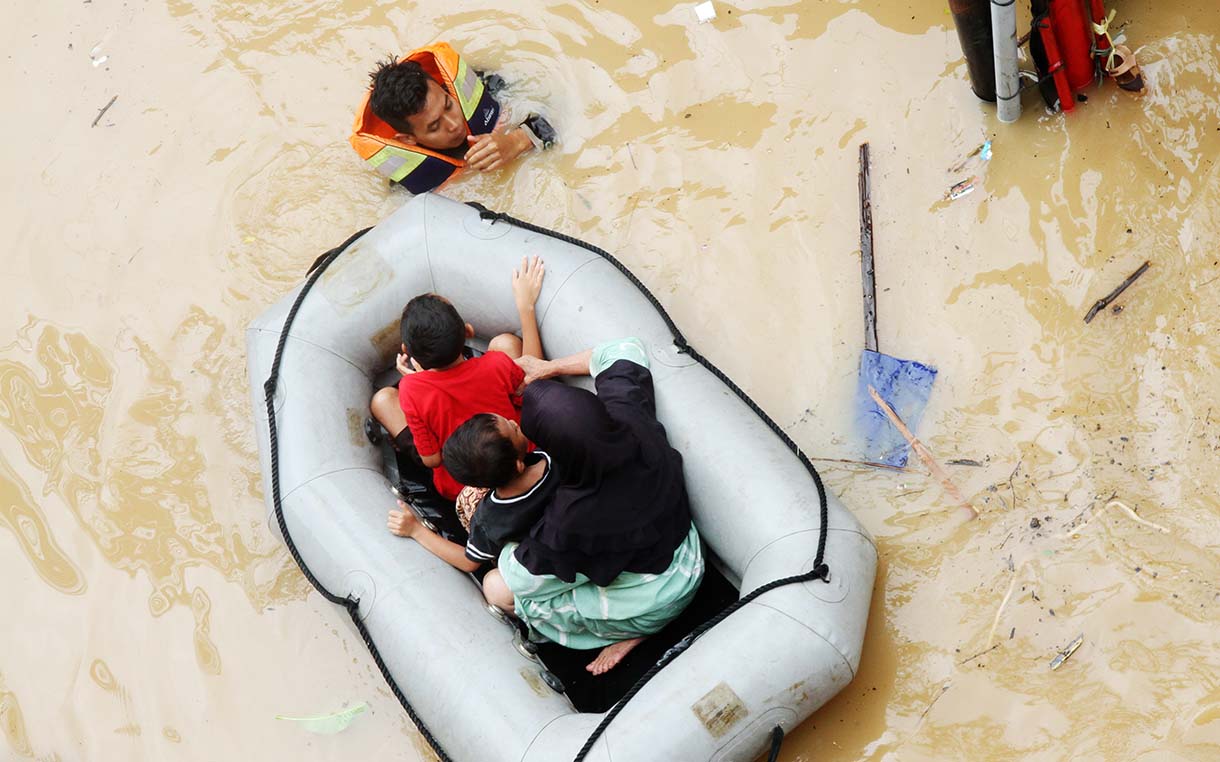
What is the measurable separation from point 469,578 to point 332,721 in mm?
655

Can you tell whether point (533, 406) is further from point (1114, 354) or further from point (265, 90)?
point (265, 90)

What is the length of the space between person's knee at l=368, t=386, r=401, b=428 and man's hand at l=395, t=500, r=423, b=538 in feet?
1.33

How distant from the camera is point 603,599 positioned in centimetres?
311

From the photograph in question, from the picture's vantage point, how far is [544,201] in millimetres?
4184

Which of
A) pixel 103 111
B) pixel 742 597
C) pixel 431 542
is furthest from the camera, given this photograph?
pixel 103 111

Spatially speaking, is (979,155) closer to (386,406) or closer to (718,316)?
(718,316)

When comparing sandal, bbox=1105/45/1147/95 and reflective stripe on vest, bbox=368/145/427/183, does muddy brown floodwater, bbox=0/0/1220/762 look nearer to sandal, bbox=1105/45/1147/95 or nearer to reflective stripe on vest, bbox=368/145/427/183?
sandal, bbox=1105/45/1147/95

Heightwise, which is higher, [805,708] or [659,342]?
[659,342]

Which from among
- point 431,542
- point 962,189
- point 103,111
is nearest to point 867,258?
point 962,189

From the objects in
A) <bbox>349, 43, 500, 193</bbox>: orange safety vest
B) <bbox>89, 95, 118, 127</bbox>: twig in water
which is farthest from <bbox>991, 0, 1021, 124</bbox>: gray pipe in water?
<bbox>89, 95, 118, 127</bbox>: twig in water

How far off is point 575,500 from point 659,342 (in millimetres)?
738

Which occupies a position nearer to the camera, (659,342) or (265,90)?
(659,342)

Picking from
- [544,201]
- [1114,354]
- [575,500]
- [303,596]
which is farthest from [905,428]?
[303,596]

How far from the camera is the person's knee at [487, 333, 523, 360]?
11.9 ft
